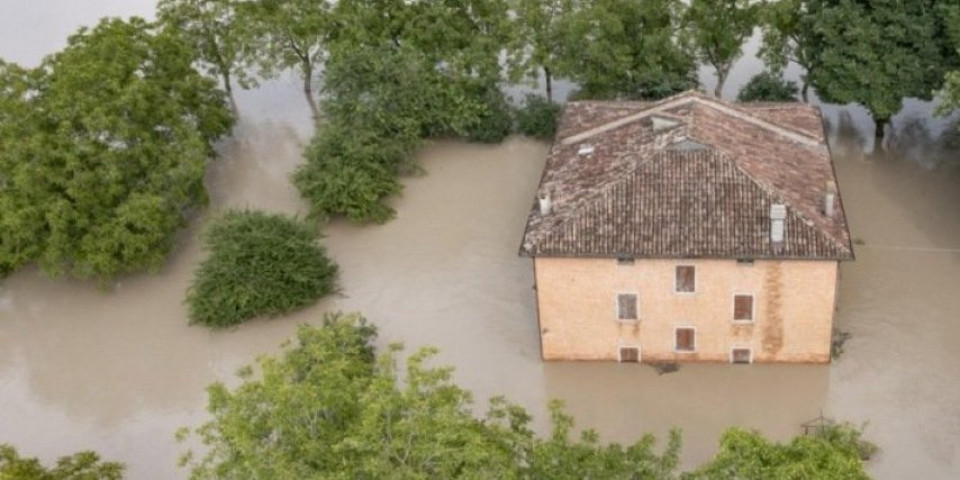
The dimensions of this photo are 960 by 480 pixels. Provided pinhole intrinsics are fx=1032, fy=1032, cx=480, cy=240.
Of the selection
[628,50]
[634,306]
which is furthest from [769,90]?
[634,306]

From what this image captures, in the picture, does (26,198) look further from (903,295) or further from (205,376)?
(903,295)

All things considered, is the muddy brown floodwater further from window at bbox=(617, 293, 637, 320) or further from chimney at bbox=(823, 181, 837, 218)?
chimney at bbox=(823, 181, 837, 218)

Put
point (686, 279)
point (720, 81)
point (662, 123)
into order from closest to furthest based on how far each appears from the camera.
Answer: point (686, 279) → point (662, 123) → point (720, 81)

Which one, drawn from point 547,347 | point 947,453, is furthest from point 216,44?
point 947,453

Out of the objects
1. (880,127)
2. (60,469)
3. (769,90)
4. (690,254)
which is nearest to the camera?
(60,469)

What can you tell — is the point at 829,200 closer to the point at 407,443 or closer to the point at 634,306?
the point at 634,306

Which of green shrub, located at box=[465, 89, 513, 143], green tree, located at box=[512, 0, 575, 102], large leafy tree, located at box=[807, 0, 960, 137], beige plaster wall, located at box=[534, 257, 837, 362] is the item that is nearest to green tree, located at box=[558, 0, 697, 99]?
green tree, located at box=[512, 0, 575, 102]

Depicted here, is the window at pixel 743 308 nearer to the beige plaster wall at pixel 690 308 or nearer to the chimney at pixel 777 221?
the beige plaster wall at pixel 690 308
